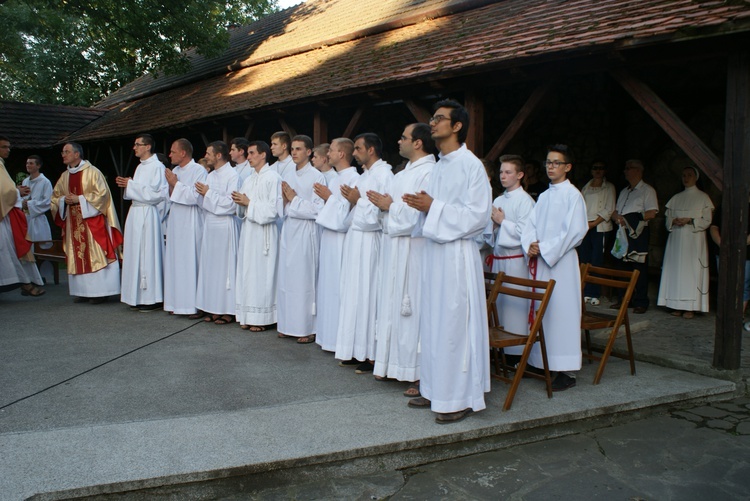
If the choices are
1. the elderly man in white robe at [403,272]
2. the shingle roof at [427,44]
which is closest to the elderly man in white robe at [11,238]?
the shingle roof at [427,44]

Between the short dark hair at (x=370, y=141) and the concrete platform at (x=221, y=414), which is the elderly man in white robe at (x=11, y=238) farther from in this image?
the short dark hair at (x=370, y=141)

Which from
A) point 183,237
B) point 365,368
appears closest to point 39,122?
point 183,237

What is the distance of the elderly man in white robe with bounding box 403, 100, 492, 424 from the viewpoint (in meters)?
4.11

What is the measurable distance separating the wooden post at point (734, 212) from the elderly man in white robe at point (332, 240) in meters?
3.15

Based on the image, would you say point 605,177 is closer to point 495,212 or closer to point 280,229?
point 495,212

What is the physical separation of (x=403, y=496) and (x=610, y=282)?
2.63 metres

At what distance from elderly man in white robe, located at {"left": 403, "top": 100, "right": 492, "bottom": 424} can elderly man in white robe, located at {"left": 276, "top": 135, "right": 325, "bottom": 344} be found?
93.8 inches

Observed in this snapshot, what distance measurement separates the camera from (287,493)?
3.50m

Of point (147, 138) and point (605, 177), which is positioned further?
point (605, 177)

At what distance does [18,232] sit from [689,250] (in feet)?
28.9

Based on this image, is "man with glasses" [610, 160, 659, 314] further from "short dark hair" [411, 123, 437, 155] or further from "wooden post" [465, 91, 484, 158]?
"short dark hair" [411, 123, 437, 155]

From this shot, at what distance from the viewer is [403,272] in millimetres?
4816

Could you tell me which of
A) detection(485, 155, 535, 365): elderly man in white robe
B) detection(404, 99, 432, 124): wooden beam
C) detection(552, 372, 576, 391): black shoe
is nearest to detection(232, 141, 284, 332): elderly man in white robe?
detection(404, 99, 432, 124): wooden beam

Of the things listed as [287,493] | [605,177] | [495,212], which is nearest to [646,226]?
[605,177]
